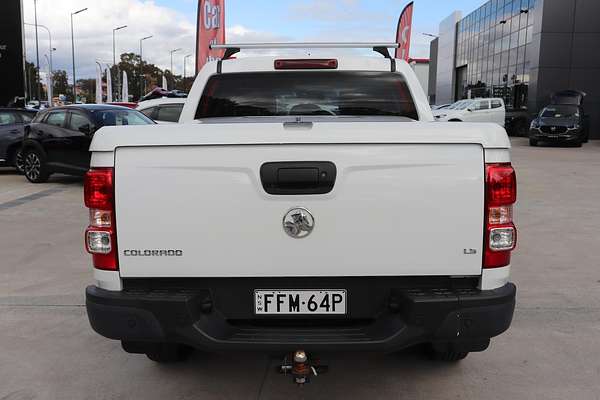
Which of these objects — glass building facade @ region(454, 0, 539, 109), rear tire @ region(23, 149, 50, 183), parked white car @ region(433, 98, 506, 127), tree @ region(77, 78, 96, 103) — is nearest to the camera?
rear tire @ region(23, 149, 50, 183)

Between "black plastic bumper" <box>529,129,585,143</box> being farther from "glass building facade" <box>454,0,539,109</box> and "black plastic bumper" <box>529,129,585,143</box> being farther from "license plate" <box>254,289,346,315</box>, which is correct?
"license plate" <box>254,289,346,315</box>

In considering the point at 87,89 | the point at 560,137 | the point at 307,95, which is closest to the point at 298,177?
the point at 307,95

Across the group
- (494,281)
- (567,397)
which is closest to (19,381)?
(494,281)

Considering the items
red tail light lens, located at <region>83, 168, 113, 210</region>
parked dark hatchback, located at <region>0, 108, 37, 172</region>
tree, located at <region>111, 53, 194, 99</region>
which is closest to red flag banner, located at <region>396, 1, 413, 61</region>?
parked dark hatchback, located at <region>0, 108, 37, 172</region>

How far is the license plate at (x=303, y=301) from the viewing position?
2734 mm

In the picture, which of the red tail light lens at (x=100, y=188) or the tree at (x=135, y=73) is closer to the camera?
the red tail light lens at (x=100, y=188)

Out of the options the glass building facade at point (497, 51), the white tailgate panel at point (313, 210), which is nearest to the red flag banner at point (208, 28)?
the white tailgate panel at point (313, 210)

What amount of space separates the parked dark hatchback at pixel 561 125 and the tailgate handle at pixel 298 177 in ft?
77.4

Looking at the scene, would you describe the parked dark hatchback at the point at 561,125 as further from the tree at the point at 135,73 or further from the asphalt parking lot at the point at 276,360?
the tree at the point at 135,73

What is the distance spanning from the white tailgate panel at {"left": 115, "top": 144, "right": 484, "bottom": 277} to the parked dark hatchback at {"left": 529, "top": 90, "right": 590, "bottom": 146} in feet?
76.6

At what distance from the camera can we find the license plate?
2734mm

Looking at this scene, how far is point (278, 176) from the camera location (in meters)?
2.62

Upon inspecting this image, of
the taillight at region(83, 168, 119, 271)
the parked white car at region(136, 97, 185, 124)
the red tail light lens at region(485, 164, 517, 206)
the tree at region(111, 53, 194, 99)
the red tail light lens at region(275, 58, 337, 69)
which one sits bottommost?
the taillight at region(83, 168, 119, 271)

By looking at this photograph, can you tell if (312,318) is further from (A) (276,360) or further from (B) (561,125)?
(B) (561,125)
